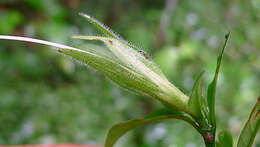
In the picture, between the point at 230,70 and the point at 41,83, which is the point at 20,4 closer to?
the point at 41,83

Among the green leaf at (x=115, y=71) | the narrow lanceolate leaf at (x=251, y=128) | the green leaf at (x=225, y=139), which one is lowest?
the green leaf at (x=225, y=139)

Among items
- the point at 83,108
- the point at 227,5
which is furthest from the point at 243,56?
the point at 83,108

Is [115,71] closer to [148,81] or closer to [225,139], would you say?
[148,81]

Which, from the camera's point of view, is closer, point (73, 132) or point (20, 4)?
point (73, 132)

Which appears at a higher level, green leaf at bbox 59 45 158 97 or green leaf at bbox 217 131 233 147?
green leaf at bbox 59 45 158 97

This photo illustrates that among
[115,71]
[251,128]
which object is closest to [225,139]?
[251,128]
